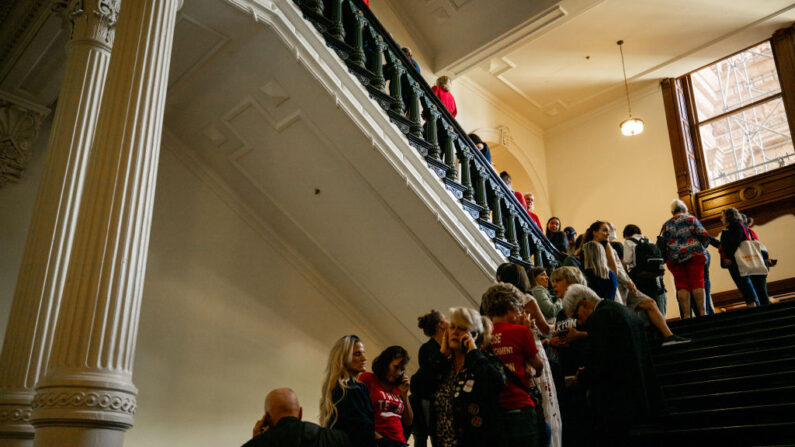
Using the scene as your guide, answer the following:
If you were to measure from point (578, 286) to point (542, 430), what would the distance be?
3.27 feet

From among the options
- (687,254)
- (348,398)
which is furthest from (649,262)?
(348,398)

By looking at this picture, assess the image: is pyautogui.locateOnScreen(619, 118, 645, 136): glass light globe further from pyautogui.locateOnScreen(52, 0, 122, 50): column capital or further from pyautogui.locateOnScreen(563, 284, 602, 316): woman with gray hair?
pyautogui.locateOnScreen(52, 0, 122, 50): column capital

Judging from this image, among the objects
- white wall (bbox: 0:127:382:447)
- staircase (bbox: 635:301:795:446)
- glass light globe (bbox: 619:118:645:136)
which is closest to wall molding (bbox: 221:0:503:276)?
staircase (bbox: 635:301:795:446)

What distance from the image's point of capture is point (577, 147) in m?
13.8

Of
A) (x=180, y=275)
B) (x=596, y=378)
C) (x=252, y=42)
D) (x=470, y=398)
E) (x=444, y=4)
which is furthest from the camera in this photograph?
(x=444, y=4)

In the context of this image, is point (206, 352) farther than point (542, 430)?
Yes

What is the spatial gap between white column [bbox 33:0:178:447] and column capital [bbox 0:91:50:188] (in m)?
2.80

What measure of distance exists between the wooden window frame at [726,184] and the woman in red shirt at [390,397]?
9.54 metres

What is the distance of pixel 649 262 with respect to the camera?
6.88 meters

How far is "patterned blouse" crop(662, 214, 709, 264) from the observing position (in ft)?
22.9

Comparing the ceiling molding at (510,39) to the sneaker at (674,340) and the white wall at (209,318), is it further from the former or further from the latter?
the sneaker at (674,340)

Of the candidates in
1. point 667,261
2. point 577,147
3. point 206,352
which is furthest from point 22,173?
point 577,147

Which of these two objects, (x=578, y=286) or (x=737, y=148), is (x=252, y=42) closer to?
(x=578, y=286)

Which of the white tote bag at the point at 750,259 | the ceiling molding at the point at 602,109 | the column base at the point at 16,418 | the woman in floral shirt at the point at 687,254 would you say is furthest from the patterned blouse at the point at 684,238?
the ceiling molding at the point at 602,109
